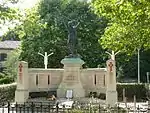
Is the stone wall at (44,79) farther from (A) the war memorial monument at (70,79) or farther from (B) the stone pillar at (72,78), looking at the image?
(B) the stone pillar at (72,78)

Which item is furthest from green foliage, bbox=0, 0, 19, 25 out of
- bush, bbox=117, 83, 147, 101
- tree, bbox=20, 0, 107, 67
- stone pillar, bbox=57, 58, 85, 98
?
tree, bbox=20, 0, 107, 67

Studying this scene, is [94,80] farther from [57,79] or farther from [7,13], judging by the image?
[7,13]

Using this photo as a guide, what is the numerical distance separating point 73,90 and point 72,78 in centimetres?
95

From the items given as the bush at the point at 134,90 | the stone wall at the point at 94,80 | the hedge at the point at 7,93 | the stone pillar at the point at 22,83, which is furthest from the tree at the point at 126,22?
the bush at the point at 134,90

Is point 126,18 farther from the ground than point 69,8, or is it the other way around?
point 69,8

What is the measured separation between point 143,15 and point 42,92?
14.6 m

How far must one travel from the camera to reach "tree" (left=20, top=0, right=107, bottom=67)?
1655 inches

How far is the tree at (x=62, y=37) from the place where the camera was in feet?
138

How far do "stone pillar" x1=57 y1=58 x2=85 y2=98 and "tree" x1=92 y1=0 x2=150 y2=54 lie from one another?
849 cm

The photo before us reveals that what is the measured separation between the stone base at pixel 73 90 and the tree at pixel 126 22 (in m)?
8.63

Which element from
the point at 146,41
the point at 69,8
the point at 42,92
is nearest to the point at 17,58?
the point at 69,8

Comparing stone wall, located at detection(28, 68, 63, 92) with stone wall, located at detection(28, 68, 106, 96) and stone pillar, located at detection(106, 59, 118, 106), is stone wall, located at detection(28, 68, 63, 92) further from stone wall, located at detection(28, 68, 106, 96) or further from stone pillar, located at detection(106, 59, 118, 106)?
stone pillar, located at detection(106, 59, 118, 106)

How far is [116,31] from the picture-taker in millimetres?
16922

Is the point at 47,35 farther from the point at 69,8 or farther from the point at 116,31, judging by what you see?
the point at 116,31
